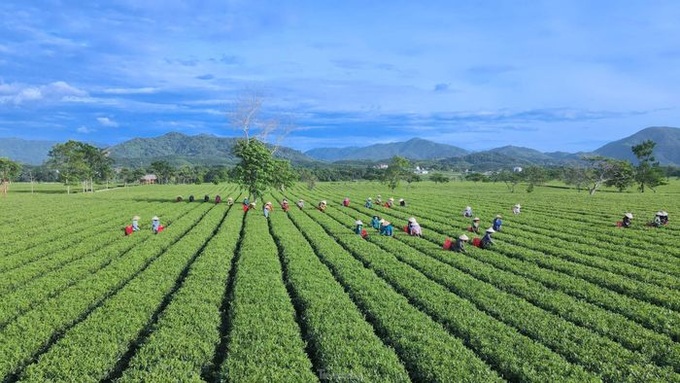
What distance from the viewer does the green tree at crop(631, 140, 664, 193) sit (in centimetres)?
9153

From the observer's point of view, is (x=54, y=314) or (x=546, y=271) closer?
(x=54, y=314)

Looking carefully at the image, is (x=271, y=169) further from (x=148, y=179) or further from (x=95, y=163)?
(x=148, y=179)

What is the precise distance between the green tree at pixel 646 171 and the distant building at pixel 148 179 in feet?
527

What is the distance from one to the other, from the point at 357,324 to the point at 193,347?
472cm

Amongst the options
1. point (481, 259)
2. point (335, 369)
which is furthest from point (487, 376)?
point (481, 259)

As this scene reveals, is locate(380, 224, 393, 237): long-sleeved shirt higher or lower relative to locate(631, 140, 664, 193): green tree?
lower

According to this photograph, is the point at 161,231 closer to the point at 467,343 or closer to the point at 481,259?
the point at 481,259

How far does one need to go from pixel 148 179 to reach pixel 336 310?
595 feet

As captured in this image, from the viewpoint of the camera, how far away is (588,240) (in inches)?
1133

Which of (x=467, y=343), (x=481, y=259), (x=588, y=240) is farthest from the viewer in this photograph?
(x=588, y=240)

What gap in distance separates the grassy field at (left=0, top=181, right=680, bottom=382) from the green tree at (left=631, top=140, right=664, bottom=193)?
75865mm

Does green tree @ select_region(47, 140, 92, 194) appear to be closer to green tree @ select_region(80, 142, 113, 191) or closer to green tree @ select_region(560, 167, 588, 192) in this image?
green tree @ select_region(80, 142, 113, 191)

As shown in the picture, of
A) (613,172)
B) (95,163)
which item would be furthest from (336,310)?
(95,163)

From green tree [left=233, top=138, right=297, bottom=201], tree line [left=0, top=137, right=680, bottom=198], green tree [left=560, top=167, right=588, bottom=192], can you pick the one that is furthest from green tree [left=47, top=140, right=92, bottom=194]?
green tree [left=560, top=167, right=588, bottom=192]
